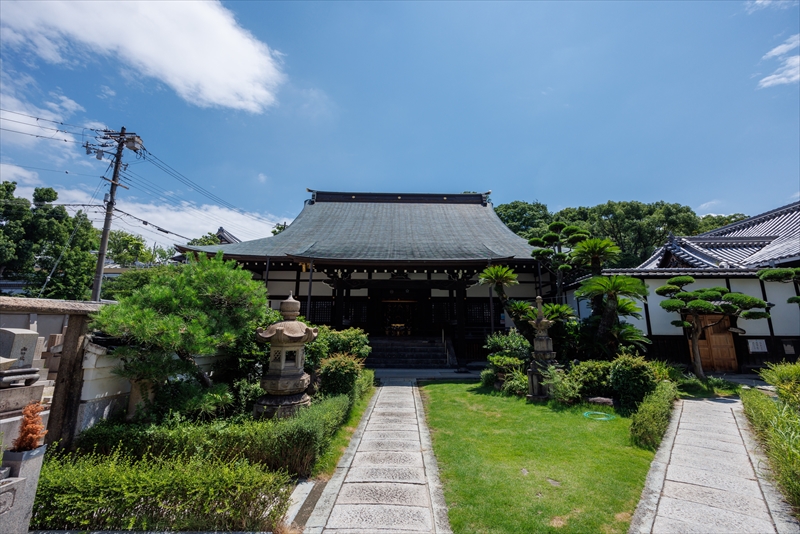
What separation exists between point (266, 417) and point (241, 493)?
2160mm

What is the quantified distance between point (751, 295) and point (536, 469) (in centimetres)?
1203

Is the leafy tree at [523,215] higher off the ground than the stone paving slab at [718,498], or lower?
higher

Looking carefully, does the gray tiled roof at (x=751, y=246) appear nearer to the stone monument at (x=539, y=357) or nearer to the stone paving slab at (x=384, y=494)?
the stone monument at (x=539, y=357)

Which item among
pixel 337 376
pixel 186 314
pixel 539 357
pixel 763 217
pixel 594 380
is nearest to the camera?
pixel 186 314

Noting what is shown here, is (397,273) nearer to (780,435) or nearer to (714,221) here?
(780,435)

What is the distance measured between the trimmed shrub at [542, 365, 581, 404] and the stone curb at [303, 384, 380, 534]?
453 cm

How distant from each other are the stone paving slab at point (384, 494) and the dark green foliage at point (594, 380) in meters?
5.27

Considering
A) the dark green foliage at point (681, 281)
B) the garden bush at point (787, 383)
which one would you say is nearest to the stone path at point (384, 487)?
the garden bush at point (787, 383)

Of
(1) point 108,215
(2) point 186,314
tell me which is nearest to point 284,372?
(2) point 186,314

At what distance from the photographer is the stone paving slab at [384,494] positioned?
355 cm

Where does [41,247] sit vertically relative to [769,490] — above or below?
above

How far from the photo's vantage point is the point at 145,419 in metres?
4.59

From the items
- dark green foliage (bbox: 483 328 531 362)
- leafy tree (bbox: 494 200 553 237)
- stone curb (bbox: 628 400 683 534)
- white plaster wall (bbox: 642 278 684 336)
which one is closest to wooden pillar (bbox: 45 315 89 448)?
stone curb (bbox: 628 400 683 534)

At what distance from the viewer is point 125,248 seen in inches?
1373
